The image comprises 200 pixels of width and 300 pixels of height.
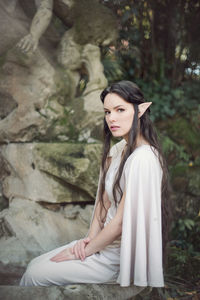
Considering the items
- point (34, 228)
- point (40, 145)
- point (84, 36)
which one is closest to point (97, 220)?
point (34, 228)

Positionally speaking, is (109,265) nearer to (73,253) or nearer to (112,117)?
(73,253)

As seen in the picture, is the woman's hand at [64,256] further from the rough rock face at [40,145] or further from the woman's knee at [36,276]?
the rough rock face at [40,145]

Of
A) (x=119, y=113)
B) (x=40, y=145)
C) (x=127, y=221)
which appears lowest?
(x=127, y=221)

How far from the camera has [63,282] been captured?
194 cm

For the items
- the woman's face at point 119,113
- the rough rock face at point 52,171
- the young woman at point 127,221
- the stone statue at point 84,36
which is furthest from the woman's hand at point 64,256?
the stone statue at point 84,36

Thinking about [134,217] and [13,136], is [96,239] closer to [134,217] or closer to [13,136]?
[134,217]

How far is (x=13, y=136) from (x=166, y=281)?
2162 mm

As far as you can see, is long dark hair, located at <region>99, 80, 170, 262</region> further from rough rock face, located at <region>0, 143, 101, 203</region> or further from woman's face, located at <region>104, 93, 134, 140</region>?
rough rock face, located at <region>0, 143, 101, 203</region>

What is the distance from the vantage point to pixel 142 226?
1.78 m

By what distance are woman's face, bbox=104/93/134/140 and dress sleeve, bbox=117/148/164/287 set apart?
209 mm

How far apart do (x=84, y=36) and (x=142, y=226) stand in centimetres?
235

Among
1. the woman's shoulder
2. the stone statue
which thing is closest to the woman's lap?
the woman's shoulder

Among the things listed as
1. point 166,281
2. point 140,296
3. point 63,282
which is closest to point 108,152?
point 63,282

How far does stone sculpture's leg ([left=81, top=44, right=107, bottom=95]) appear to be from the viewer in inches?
133
